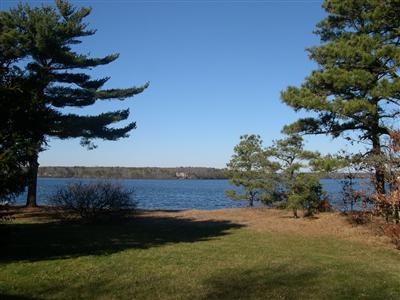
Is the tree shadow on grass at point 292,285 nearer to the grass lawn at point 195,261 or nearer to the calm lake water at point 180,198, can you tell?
the grass lawn at point 195,261

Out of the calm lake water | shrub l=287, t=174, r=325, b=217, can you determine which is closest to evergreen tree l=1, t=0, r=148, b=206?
the calm lake water

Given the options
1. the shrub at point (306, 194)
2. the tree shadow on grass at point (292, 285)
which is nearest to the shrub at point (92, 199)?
the shrub at point (306, 194)

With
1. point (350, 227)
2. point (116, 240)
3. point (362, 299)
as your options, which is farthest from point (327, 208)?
point (362, 299)

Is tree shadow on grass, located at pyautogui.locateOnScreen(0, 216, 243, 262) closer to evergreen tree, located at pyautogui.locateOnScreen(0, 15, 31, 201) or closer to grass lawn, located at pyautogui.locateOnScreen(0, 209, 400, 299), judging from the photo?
grass lawn, located at pyautogui.locateOnScreen(0, 209, 400, 299)

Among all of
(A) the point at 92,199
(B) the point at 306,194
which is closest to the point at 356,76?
(B) the point at 306,194

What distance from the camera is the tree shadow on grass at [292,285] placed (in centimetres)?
818

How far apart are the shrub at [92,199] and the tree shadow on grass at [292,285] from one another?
9368 millimetres

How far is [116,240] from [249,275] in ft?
18.9

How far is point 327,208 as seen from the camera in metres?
21.5

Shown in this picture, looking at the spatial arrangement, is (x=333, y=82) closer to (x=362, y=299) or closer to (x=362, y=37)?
(x=362, y=37)

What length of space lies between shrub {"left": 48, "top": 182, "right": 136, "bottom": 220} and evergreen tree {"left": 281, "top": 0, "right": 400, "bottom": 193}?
7281 millimetres

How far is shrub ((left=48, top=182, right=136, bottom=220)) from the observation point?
18.4 meters

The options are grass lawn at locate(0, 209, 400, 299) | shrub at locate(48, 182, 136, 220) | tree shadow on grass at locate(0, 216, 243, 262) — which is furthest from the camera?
shrub at locate(48, 182, 136, 220)

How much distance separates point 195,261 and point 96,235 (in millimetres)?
5263
